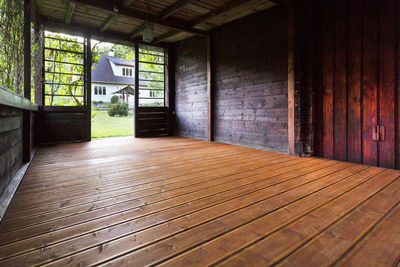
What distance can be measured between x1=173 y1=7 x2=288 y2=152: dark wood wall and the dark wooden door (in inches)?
24.4

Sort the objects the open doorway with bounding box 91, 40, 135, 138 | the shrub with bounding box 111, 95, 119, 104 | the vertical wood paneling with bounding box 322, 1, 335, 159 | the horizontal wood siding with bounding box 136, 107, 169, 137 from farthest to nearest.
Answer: the shrub with bounding box 111, 95, 119, 104 < the open doorway with bounding box 91, 40, 135, 138 < the horizontal wood siding with bounding box 136, 107, 169, 137 < the vertical wood paneling with bounding box 322, 1, 335, 159

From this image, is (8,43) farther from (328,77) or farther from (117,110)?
(117,110)

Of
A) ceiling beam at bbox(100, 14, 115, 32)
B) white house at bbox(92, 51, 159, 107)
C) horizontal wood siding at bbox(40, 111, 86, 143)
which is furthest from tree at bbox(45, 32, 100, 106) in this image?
white house at bbox(92, 51, 159, 107)

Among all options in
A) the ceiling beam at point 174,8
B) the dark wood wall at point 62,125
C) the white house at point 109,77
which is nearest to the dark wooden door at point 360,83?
the ceiling beam at point 174,8

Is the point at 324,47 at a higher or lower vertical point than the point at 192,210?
higher

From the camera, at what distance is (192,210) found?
1489 mm

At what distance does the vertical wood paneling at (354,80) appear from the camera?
2.84 metres

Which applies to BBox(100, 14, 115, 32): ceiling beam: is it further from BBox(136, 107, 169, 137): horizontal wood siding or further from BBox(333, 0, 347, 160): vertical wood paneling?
BBox(333, 0, 347, 160): vertical wood paneling

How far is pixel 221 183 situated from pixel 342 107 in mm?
2067

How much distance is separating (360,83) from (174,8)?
307 cm

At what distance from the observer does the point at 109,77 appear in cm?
1538

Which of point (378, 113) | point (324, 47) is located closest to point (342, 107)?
point (378, 113)

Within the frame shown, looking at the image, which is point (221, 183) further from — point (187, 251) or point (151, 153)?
point (151, 153)

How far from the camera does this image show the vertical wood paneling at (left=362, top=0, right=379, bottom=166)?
2.70 m
